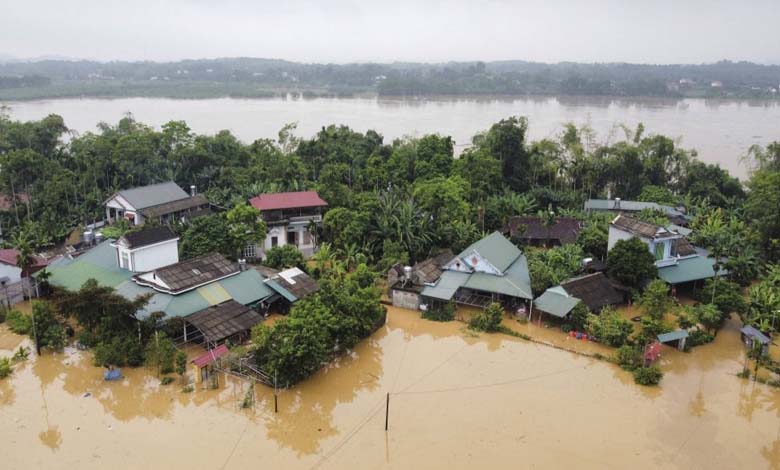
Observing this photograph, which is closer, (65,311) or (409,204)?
(65,311)

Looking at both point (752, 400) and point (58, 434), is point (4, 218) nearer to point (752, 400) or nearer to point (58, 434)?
point (58, 434)

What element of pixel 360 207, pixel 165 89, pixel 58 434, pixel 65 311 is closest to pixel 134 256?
pixel 65 311

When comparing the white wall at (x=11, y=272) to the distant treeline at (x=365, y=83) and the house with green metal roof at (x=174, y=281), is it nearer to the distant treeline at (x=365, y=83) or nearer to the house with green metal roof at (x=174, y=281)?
the house with green metal roof at (x=174, y=281)

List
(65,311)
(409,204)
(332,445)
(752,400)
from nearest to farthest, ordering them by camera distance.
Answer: (332,445), (752,400), (65,311), (409,204)

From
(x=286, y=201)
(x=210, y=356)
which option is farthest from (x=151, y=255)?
(x=286, y=201)

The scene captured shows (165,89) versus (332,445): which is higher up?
(165,89)

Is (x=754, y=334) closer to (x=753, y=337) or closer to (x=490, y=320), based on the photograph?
(x=753, y=337)
